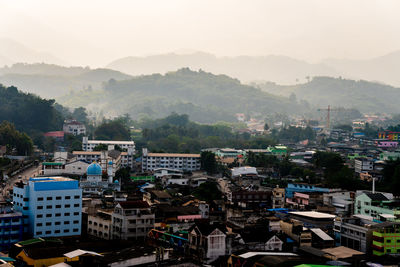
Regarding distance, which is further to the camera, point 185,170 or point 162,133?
point 162,133

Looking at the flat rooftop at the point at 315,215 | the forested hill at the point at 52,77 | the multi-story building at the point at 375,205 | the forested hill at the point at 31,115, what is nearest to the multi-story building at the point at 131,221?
the flat rooftop at the point at 315,215

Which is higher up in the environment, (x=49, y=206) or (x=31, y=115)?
(x=31, y=115)

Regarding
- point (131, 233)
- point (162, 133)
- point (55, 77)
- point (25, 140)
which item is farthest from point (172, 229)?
point (55, 77)

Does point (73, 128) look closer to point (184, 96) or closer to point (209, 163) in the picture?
point (209, 163)

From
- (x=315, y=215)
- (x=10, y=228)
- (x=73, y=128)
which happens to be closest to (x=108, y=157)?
(x=10, y=228)

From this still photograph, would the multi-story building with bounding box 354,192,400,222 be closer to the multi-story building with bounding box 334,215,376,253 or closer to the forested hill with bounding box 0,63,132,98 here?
the multi-story building with bounding box 334,215,376,253

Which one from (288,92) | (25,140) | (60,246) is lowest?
(60,246)

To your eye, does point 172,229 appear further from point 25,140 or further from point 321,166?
point 25,140
